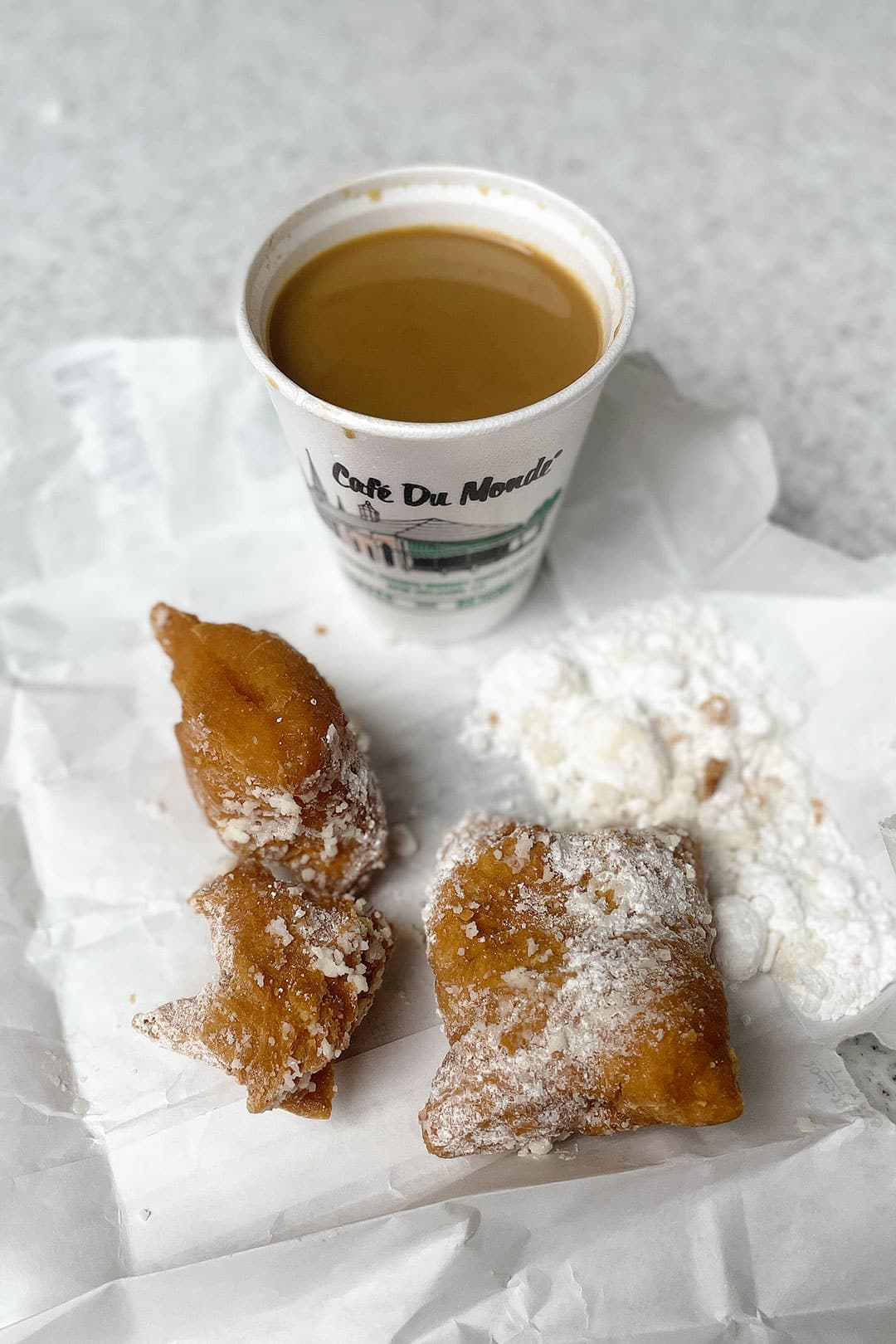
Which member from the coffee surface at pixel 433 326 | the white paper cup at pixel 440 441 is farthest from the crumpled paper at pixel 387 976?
the coffee surface at pixel 433 326

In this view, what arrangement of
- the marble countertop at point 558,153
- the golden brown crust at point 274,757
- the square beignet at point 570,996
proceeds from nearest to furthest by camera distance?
the square beignet at point 570,996 → the golden brown crust at point 274,757 → the marble countertop at point 558,153

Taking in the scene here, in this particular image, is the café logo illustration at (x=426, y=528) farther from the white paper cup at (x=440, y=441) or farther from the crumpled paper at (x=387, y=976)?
the crumpled paper at (x=387, y=976)

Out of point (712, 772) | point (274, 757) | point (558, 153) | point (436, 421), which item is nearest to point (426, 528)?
point (436, 421)

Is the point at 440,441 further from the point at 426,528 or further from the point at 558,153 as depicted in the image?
the point at 558,153

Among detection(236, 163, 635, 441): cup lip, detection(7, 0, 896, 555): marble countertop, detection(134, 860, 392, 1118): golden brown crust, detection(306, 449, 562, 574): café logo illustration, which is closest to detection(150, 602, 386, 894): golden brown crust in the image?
detection(134, 860, 392, 1118): golden brown crust

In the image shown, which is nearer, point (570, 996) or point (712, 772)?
point (570, 996)

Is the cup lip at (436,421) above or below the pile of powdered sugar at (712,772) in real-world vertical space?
above

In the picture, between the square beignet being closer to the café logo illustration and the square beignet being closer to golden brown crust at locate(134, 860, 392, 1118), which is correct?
golden brown crust at locate(134, 860, 392, 1118)

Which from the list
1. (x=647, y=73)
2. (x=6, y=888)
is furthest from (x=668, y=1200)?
(x=647, y=73)
